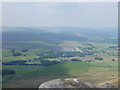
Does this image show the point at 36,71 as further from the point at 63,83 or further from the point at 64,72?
the point at 63,83

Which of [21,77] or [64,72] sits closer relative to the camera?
[21,77]

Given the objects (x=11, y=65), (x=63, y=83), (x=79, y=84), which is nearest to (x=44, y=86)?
(x=63, y=83)

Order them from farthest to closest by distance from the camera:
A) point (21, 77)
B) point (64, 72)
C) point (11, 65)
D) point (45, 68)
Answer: point (11, 65), point (45, 68), point (64, 72), point (21, 77)

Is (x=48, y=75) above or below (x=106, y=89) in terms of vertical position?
below

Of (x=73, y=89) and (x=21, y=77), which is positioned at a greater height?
(x=73, y=89)

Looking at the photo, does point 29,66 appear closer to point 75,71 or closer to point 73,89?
point 75,71

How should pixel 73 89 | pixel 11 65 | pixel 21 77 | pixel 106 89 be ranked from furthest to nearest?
pixel 11 65 → pixel 21 77 → pixel 106 89 → pixel 73 89

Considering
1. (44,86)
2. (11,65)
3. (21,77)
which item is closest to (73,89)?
(44,86)

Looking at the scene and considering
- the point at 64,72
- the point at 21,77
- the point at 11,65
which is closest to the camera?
the point at 21,77

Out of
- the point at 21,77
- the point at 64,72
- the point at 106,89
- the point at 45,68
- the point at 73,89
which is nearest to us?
the point at 73,89
